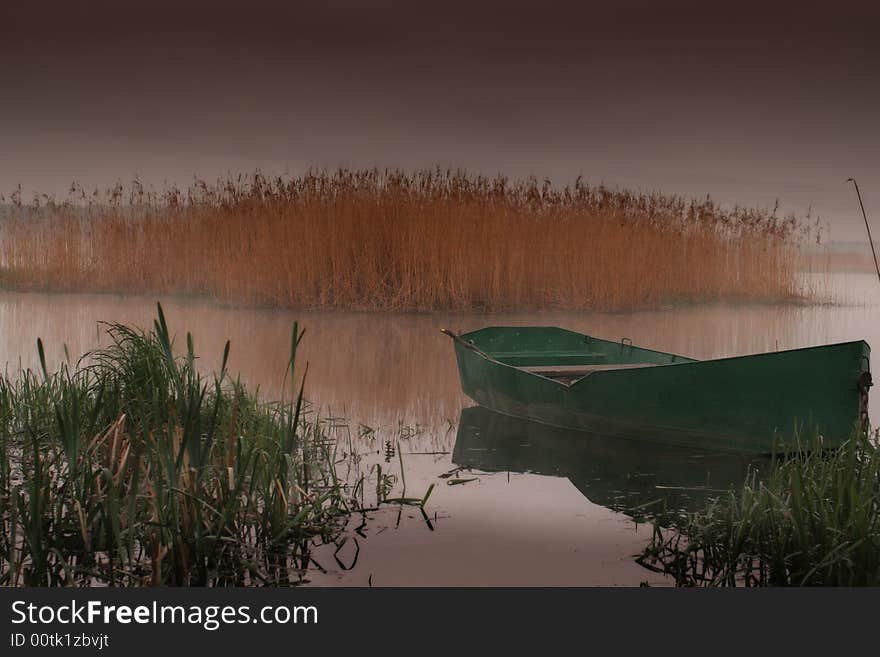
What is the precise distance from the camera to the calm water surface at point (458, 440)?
267 centimetres

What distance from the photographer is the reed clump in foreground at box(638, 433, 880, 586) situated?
2.27 metres

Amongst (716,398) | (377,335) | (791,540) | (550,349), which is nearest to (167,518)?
(791,540)

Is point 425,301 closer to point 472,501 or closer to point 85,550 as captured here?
point 472,501

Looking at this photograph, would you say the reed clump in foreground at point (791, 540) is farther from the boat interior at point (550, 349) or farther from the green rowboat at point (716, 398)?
the boat interior at point (550, 349)

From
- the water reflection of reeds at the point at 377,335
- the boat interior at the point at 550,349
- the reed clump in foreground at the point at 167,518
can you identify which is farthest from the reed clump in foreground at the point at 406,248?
the reed clump in foreground at the point at 167,518

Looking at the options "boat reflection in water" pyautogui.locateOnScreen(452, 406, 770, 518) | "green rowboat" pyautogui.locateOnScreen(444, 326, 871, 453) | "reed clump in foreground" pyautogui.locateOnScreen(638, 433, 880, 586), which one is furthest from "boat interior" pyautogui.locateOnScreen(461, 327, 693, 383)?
"reed clump in foreground" pyautogui.locateOnScreen(638, 433, 880, 586)

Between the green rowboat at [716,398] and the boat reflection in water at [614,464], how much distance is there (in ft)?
0.23

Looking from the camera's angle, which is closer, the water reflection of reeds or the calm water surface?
the calm water surface

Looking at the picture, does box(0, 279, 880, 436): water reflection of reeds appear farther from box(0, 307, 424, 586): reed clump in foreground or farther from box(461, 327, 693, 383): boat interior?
box(0, 307, 424, 586): reed clump in foreground

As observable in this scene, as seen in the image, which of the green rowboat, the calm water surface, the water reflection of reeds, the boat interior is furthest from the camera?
the boat interior

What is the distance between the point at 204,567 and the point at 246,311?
277 inches

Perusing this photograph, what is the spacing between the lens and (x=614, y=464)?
395 centimetres

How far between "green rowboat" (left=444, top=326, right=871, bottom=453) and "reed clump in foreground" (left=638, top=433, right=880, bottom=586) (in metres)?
0.65

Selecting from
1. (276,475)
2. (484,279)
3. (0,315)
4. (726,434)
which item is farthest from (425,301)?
(276,475)
